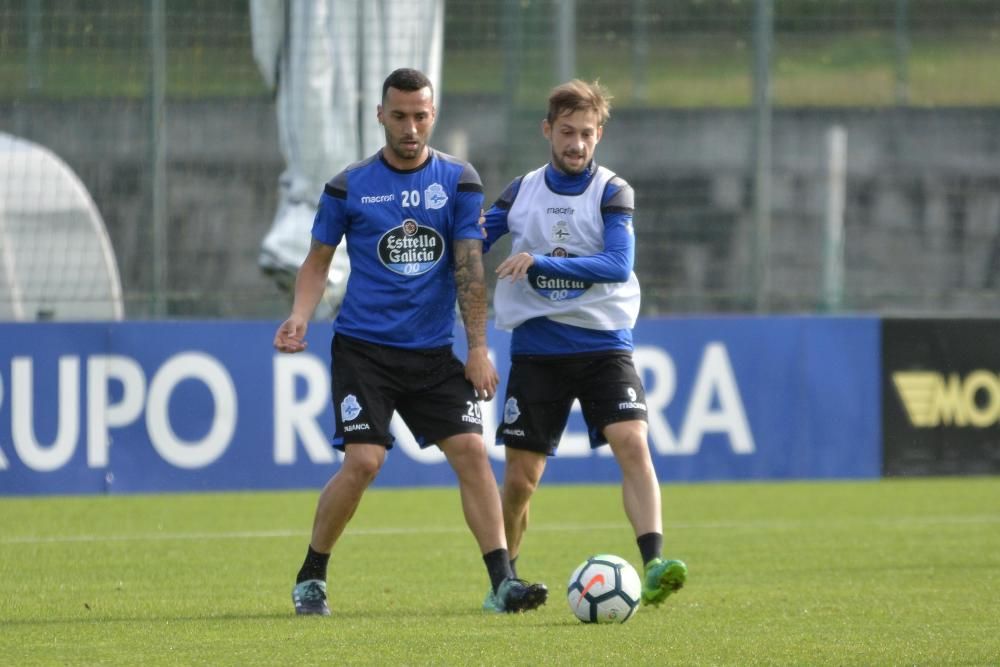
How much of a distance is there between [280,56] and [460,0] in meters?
1.30

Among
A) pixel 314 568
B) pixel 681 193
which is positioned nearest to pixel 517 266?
pixel 314 568

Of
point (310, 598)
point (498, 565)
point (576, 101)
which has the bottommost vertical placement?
point (310, 598)

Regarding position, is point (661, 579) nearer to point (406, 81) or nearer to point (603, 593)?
point (603, 593)

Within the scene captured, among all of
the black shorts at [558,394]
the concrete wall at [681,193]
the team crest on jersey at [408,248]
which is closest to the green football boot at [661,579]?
the black shorts at [558,394]

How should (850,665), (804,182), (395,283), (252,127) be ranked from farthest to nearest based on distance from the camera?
(804,182), (252,127), (395,283), (850,665)

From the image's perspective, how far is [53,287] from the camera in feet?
37.0

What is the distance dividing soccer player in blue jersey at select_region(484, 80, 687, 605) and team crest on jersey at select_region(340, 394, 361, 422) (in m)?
0.59

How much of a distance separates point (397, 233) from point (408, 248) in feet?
0.21

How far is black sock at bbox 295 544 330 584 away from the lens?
6160 mm

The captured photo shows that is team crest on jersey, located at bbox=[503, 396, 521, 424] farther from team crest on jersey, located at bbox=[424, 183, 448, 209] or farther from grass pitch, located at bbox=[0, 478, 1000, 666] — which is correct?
team crest on jersey, located at bbox=[424, 183, 448, 209]

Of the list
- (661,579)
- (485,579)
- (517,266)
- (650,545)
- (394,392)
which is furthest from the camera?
(485,579)

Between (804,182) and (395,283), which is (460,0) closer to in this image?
(804,182)

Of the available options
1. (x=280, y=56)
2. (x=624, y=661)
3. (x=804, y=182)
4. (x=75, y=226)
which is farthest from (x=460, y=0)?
(x=624, y=661)

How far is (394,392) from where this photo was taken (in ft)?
20.4
